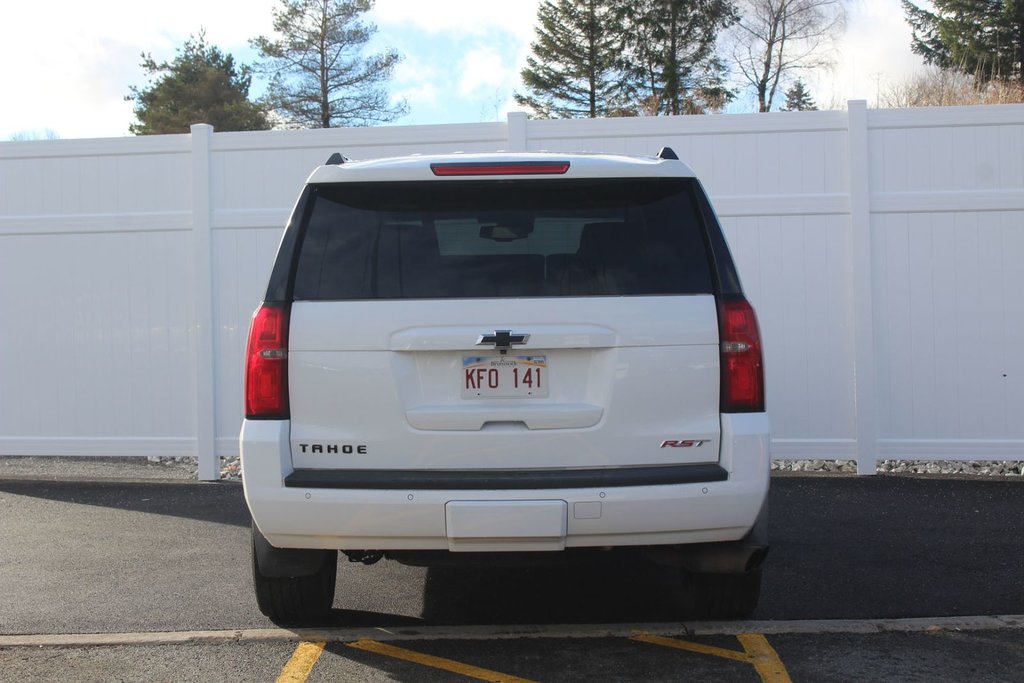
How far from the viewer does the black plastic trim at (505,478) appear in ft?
13.1

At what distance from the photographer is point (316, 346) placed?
13.2 ft

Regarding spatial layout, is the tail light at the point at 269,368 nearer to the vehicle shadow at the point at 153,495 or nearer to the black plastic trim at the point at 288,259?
the black plastic trim at the point at 288,259

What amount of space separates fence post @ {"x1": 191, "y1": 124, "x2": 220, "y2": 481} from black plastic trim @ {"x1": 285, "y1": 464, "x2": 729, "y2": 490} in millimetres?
5101

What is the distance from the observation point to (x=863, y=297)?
27.9 feet

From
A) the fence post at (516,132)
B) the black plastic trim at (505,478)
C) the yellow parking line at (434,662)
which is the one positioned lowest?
the yellow parking line at (434,662)

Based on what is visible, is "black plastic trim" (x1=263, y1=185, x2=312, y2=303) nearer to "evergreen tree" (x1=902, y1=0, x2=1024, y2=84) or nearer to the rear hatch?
the rear hatch

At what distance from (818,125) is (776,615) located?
485cm

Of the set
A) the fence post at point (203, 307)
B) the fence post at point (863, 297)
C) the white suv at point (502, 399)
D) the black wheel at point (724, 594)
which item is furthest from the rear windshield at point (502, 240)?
the fence post at point (203, 307)

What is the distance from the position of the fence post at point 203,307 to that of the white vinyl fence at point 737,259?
0.6 inches

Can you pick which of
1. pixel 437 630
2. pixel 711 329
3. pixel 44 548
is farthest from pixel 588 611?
pixel 44 548

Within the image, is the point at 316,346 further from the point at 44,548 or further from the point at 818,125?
the point at 818,125

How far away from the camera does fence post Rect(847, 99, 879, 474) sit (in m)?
8.51

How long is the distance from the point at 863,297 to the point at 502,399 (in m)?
5.30

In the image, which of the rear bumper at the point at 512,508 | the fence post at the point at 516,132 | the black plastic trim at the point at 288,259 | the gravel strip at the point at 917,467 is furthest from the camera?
the gravel strip at the point at 917,467
